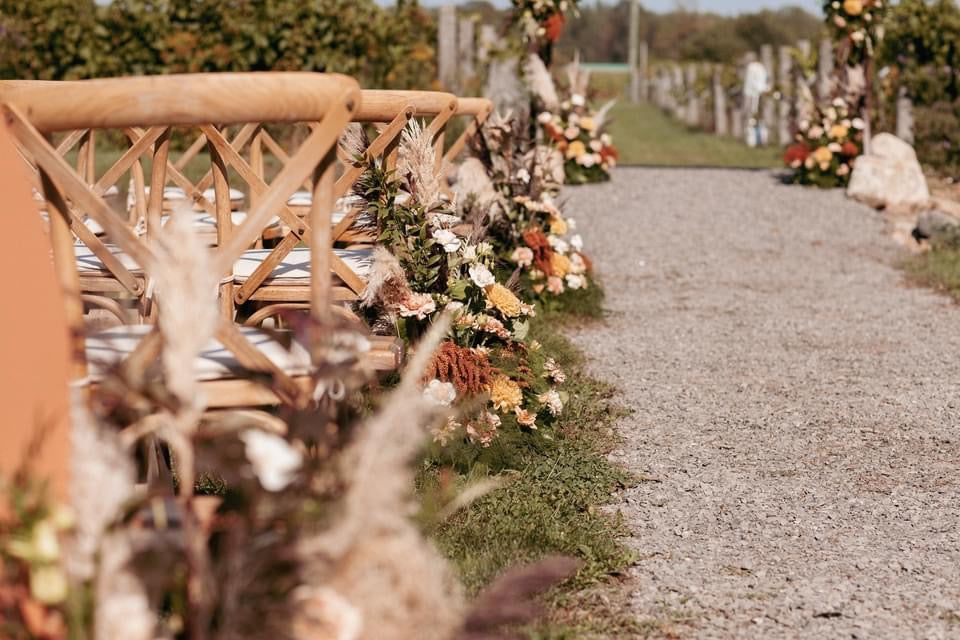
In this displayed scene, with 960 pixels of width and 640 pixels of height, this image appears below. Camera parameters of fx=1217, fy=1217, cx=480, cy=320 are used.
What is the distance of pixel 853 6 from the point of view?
34.8ft

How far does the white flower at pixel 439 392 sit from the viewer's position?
3.45 m

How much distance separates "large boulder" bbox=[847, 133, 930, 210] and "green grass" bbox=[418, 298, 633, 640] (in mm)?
6577

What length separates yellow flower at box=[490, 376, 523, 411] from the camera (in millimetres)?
3693

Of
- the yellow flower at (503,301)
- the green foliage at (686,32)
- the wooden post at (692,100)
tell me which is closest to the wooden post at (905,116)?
the yellow flower at (503,301)

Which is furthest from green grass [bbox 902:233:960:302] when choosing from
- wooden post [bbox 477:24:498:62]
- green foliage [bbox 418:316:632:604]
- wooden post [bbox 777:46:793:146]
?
wooden post [bbox 777:46:793:146]

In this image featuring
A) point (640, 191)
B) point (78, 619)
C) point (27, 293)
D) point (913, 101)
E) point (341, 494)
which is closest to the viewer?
point (78, 619)

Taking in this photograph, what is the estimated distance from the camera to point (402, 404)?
1.45 m

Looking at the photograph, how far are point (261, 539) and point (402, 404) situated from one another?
0.25 m

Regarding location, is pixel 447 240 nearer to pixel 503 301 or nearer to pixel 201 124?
pixel 503 301

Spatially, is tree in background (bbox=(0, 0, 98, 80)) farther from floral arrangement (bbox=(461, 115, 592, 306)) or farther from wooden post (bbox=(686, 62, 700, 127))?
wooden post (bbox=(686, 62, 700, 127))

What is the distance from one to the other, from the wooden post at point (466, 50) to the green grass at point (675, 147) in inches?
55.4

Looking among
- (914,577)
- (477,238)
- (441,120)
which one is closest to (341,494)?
(914,577)

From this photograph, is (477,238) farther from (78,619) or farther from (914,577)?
(78,619)

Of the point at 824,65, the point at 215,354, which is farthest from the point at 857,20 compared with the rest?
the point at 215,354
